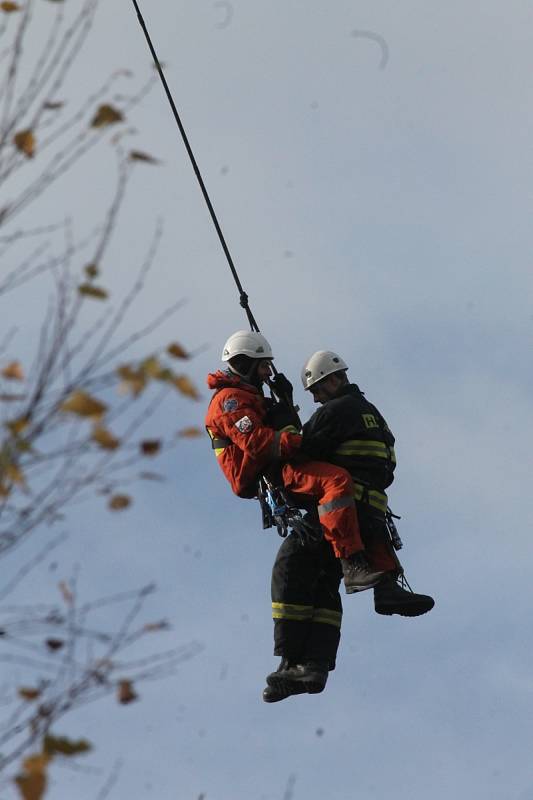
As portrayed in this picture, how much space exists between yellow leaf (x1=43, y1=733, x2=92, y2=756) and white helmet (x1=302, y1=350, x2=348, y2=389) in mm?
6110

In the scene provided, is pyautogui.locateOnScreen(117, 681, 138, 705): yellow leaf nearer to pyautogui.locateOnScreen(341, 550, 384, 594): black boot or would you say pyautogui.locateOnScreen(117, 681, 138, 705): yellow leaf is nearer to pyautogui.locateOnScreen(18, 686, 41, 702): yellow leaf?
pyautogui.locateOnScreen(18, 686, 41, 702): yellow leaf

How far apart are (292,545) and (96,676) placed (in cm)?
557

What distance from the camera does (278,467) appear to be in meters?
10.3

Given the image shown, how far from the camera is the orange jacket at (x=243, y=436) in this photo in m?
10.1

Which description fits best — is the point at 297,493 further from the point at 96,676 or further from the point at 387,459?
the point at 96,676

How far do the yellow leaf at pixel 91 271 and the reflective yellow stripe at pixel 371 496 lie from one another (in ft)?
16.7

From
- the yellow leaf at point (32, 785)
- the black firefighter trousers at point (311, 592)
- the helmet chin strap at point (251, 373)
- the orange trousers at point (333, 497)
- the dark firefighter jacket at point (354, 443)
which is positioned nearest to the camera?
the yellow leaf at point (32, 785)

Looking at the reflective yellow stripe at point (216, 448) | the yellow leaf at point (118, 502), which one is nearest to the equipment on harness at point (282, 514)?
the reflective yellow stripe at point (216, 448)

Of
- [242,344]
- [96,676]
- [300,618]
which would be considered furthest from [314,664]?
[96,676]

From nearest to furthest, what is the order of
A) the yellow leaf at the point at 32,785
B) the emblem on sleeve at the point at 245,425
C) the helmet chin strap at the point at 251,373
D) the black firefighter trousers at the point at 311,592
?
the yellow leaf at the point at 32,785, the emblem on sleeve at the point at 245,425, the black firefighter trousers at the point at 311,592, the helmet chin strap at the point at 251,373

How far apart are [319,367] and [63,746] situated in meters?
6.19

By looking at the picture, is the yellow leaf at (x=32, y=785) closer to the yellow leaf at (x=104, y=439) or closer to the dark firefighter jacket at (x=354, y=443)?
the yellow leaf at (x=104, y=439)

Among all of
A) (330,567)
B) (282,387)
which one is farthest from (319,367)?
(330,567)

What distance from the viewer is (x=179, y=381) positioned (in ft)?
17.1
